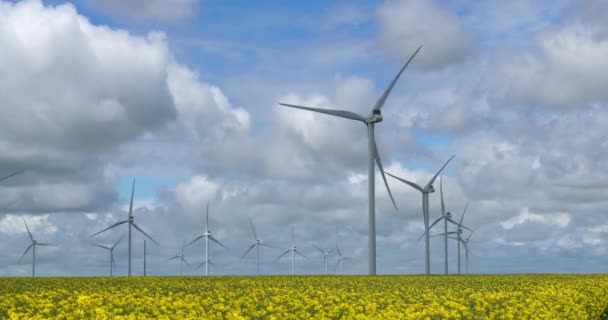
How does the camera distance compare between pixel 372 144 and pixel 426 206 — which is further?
pixel 426 206

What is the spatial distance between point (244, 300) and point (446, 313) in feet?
29.5

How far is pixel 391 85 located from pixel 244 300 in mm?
48657

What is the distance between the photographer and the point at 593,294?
111 feet

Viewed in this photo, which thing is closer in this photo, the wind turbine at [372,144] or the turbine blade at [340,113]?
the wind turbine at [372,144]

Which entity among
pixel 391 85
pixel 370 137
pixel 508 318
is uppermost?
pixel 391 85

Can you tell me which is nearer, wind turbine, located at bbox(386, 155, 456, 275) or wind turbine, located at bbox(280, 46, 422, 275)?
wind turbine, located at bbox(280, 46, 422, 275)

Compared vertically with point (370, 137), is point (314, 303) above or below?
below

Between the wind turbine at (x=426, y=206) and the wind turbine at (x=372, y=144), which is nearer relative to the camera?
the wind turbine at (x=372, y=144)

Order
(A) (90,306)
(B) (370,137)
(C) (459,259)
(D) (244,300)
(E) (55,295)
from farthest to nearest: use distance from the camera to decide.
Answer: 1. (C) (459,259)
2. (B) (370,137)
3. (E) (55,295)
4. (D) (244,300)
5. (A) (90,306)

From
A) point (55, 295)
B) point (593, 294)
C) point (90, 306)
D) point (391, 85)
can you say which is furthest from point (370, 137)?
point (90, 306)

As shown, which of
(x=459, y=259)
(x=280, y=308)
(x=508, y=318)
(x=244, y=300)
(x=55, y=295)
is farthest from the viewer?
(x=459, y=259)

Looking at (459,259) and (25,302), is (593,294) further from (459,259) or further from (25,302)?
(459,259)

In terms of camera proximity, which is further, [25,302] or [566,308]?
[25,302]

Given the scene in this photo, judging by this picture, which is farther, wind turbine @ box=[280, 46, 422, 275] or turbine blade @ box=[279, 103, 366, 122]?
turbine blade @ box=[279, 103, 366, 122]
